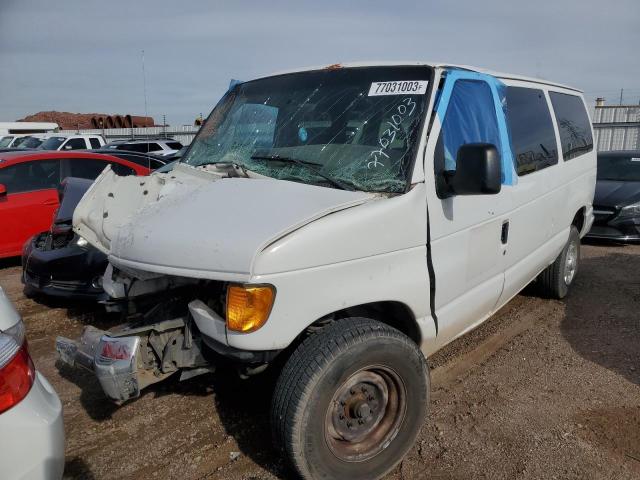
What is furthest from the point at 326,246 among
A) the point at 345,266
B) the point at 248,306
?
the point at 248,306

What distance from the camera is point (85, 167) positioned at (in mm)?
8094

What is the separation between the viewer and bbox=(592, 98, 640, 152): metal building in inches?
786

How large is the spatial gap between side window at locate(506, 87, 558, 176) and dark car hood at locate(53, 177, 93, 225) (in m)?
3.88

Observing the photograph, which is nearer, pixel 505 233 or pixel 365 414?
pixel 365 414

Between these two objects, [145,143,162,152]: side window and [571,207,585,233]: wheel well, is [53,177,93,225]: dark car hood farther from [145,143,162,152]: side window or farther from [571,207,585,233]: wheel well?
[145,143,162,152]: side window

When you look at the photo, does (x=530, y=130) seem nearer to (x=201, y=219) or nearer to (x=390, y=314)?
(x=390, y=314)

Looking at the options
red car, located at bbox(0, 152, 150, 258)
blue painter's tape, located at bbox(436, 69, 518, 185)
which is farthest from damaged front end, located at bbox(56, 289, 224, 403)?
red car, located at bbox(0, 152, 150, 258)

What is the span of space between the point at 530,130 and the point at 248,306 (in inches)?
114

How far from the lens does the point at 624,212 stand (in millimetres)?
8242

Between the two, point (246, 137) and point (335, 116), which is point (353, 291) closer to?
point (335, 116)

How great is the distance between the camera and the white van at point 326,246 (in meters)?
2.34

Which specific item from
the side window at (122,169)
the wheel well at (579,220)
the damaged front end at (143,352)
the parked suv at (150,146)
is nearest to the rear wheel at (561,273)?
the wheel well at (579,220)

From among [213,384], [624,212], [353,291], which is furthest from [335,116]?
[624,212]

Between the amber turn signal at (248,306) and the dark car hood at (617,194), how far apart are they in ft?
25.8
